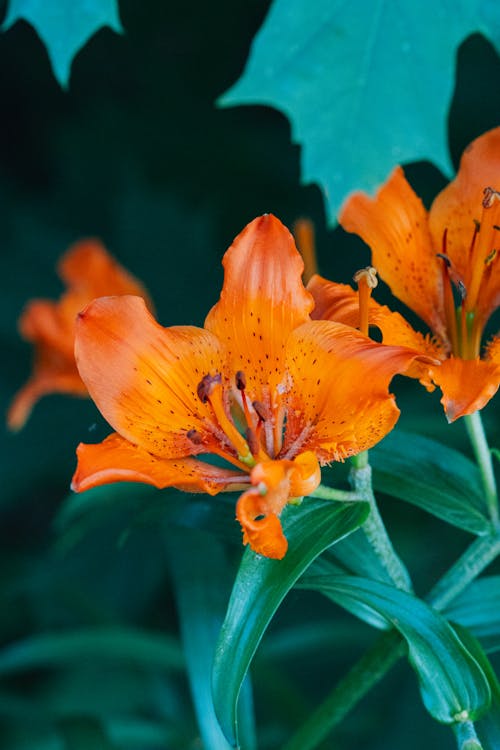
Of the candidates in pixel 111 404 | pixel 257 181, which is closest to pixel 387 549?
pixel 111 404

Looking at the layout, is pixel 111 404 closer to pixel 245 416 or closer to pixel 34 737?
pixel 245 416

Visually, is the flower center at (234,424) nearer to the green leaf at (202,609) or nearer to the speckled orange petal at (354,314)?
the speckled orange petal at (354,314)

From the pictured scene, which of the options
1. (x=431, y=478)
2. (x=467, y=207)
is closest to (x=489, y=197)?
(x=467, y=207)

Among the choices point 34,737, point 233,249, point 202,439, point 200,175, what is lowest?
point 34,737

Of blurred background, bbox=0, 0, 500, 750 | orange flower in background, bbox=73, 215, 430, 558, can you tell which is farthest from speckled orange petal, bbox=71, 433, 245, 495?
blurred background, bbox=0, 0, 500, 750

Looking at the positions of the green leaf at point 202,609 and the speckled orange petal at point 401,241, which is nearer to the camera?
the speckled orange petal at point 401,241

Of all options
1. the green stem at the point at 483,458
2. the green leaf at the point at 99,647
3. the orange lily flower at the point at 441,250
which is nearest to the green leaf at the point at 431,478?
the green stem at the point at 483,458
